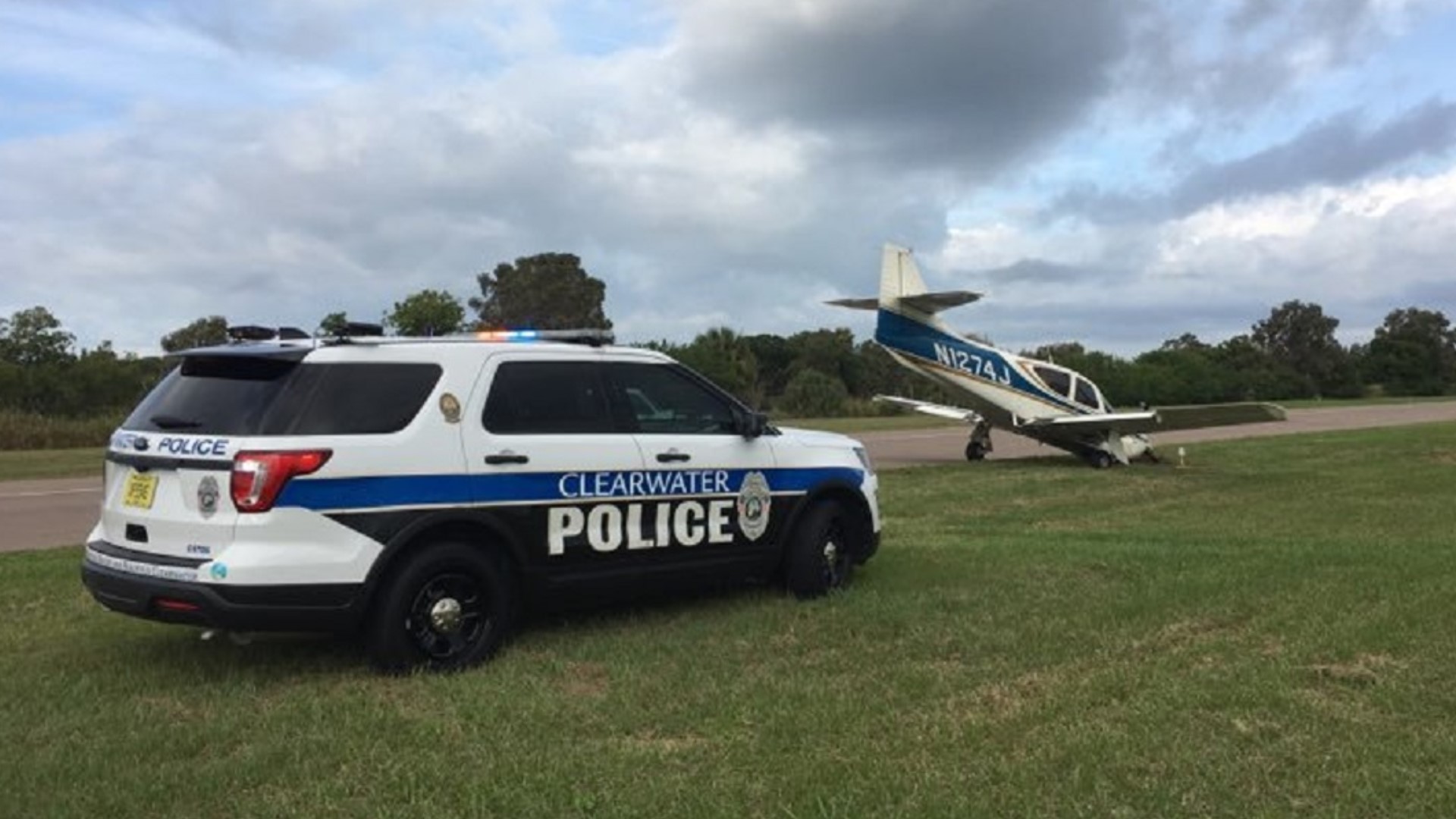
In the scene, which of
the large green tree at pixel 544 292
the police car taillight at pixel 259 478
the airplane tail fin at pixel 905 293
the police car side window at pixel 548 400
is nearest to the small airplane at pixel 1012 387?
the airplane tail fin at pixel 905 293

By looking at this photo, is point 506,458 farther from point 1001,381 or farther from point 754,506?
point 1001,381

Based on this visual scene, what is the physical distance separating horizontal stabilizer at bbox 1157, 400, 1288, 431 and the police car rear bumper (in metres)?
20.3

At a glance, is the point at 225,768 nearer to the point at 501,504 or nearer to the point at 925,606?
the point at 501,504

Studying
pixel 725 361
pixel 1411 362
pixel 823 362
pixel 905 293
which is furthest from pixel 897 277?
pixel 1411 362

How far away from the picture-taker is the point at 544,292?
62000 millimetres

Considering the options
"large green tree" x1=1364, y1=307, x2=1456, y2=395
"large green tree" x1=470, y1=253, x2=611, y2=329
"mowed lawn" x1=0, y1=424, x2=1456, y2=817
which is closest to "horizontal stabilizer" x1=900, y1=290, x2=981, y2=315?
"mowed lawn" x1=0, y1=424, x2=1456, y2=817

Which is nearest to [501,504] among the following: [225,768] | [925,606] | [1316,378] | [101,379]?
[225,768]

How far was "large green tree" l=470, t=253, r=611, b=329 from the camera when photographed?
2382 inches

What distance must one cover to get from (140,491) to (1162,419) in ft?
69.7

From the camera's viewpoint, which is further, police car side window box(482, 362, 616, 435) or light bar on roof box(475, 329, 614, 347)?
light bar on roof box(475, 329, 614, 347)

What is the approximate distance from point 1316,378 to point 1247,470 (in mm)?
103332

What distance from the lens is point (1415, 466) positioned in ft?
69.0

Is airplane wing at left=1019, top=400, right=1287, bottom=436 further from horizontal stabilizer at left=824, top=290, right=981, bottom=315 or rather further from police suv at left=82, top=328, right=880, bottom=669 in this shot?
police suv at left=82, top=328, right=880, bottom=669

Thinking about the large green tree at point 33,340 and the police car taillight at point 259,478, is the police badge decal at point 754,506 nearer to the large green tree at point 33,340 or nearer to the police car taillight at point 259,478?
the police car taillight at point 259,478
